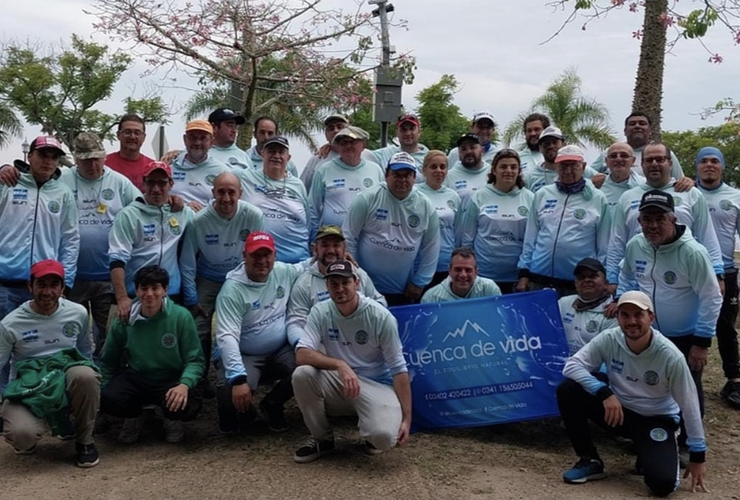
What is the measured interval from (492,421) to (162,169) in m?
3.57

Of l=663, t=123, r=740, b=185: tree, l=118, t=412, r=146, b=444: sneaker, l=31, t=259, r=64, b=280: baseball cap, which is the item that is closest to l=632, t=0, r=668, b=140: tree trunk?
l=118, t=412, r=146, b=444: sneaker

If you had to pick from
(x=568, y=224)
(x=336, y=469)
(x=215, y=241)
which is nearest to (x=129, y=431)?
(x=215, y=241)

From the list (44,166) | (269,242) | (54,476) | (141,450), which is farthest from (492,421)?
(44,166)

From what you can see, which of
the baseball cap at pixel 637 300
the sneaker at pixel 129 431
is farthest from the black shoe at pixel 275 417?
the baseball cap at pixel 637 300

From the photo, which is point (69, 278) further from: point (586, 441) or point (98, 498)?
point (586, 441)

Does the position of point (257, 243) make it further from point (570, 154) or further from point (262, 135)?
point (570, 154)

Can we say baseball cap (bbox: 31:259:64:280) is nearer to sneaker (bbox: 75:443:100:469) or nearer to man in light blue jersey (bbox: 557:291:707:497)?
sneaker (bbox: 75:443:100:469)

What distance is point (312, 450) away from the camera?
5.86 meters

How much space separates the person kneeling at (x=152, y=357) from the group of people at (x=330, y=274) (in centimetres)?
2

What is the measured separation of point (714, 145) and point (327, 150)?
1788 inches

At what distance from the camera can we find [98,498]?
511cm

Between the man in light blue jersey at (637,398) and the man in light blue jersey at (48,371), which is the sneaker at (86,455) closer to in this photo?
the man in light blue jersey at (48,371)

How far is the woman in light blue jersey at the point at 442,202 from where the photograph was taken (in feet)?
24.4

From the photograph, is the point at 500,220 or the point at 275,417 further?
the point at 500,220
